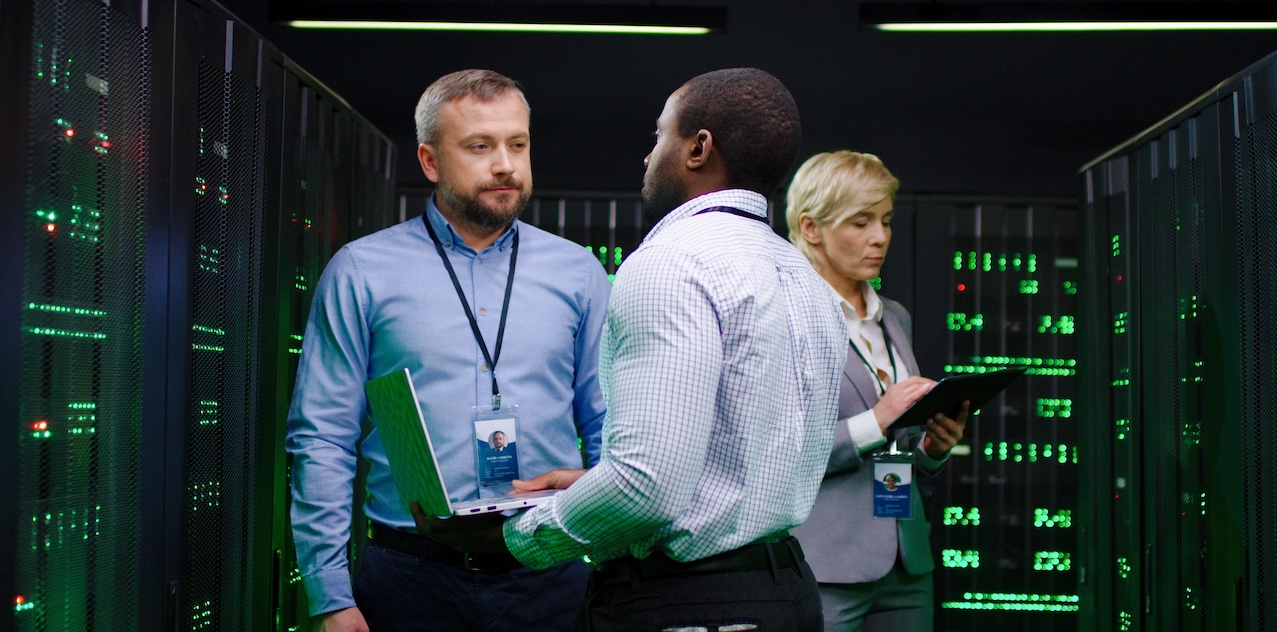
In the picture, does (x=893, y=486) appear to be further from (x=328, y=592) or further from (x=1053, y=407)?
(x=1053, y=407)

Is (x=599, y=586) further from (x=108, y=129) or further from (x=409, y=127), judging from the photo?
(x=409, y=127)

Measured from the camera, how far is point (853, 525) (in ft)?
7.95

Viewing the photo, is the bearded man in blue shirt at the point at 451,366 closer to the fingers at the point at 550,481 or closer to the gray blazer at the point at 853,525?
the fingers at the point at 550,481

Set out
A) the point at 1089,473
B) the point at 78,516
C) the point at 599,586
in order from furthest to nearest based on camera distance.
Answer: the point at 1089,473 < the point at 78,516 < the point at 599,586

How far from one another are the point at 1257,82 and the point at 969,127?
8.32 feet

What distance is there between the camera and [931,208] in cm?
441


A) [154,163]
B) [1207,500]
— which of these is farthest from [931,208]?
[154,163]

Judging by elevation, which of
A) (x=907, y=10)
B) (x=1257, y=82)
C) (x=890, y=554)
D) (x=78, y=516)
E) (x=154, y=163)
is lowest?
(x=890, y=554)

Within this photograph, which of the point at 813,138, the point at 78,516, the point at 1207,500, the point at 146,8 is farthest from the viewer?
the point at 813,138

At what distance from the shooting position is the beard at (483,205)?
7.27 ft

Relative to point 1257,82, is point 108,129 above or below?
below

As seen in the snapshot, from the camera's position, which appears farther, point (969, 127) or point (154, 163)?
point (969, 127)

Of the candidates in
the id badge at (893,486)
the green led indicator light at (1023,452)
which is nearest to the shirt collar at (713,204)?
the id badge at (893,486)

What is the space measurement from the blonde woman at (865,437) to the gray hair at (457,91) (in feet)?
2.76
